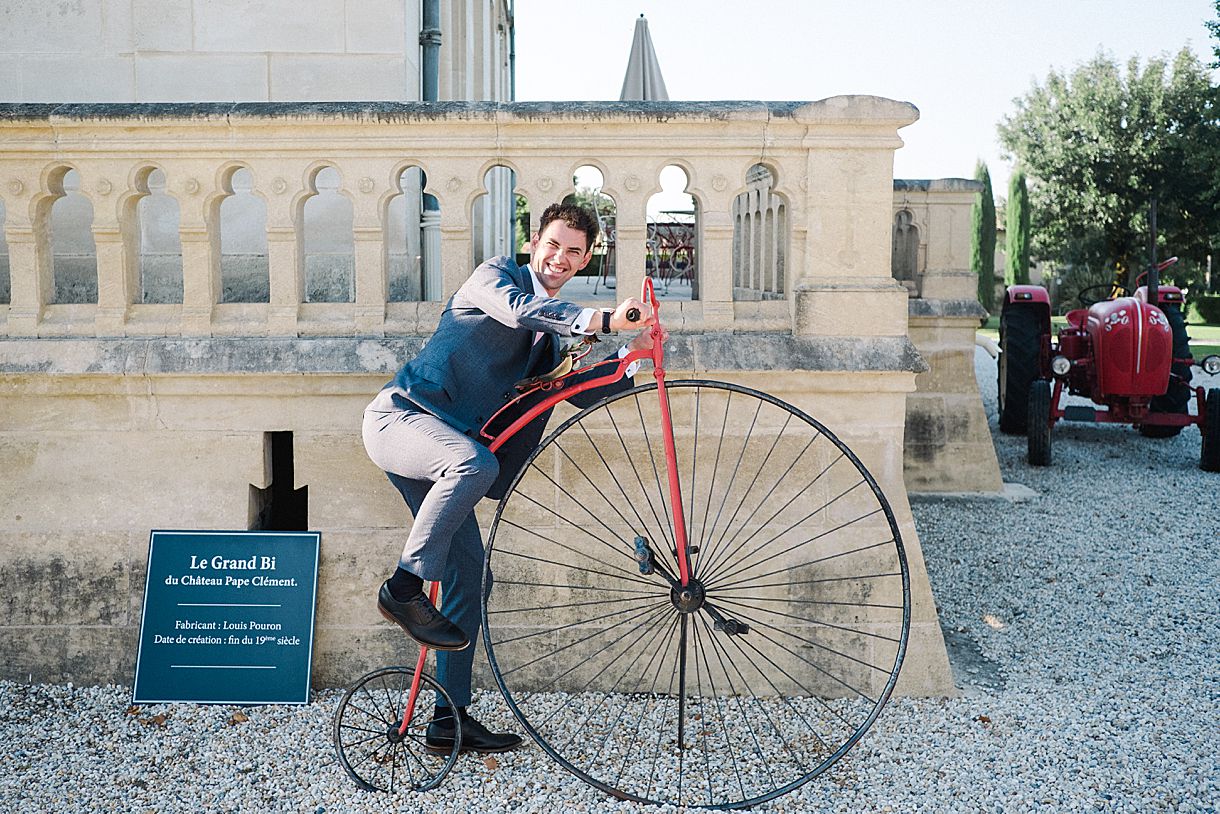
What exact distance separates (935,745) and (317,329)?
2.80 m

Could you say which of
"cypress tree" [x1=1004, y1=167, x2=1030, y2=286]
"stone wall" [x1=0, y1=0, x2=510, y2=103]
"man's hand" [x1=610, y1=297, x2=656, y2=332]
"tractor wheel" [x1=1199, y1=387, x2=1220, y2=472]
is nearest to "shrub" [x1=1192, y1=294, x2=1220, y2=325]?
"cypress tree" [x1=1004, y1=167, x2=1030, y2=286]

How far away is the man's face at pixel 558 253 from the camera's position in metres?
3.63

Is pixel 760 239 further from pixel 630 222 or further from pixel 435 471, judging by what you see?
pixel 435 471

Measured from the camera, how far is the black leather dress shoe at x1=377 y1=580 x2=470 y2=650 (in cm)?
345

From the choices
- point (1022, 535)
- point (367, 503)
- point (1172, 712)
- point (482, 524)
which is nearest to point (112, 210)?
point (367, 503)

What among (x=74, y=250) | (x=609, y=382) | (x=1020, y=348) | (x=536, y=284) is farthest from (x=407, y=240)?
(x=1020, y=348)

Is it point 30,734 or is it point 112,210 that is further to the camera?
point 112,210

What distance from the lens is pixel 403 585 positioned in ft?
11.3

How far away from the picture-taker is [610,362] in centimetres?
373

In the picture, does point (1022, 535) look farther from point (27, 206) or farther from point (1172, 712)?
point (27, 206)

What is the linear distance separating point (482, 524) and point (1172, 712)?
2.75 metres

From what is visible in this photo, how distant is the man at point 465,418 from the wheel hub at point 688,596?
0.68 m

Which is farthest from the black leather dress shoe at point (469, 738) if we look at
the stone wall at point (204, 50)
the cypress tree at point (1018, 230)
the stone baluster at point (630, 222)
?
the cypress tree at point (1018, 230)

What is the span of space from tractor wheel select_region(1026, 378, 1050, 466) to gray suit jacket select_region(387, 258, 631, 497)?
7567mm
